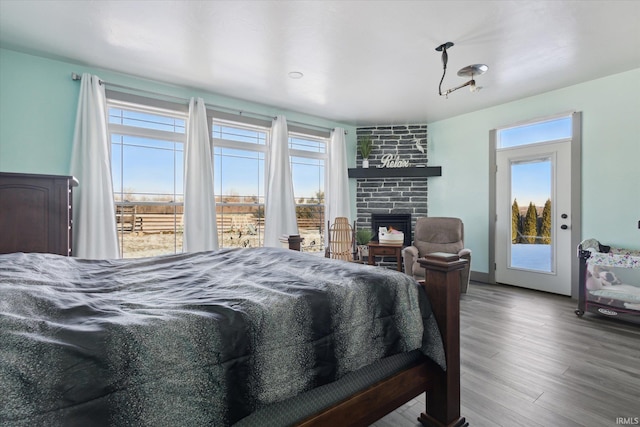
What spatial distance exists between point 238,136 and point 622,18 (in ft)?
13.2

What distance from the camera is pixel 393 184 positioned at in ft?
17.7

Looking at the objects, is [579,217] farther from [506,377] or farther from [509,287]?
[506,377]

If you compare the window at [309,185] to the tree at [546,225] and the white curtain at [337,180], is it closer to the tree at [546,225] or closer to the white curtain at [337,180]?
the white curtain at [337,180]

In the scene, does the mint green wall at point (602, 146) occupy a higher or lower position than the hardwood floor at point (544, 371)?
higher

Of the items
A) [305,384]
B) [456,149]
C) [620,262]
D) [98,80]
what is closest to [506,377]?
[305,384]

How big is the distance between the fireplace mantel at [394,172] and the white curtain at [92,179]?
3.50m

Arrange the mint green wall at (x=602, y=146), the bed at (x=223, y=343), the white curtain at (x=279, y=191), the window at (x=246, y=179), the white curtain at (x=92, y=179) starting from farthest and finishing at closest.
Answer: the white curtain at (x=279, y=191) < the window at (x=246, y=179) < the mint green wall at (x=602, y=146) < the white curtain at (x=92, y=179) < the bed at (x=223, y=343)

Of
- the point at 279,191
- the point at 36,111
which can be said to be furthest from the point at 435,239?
the point at 36,111

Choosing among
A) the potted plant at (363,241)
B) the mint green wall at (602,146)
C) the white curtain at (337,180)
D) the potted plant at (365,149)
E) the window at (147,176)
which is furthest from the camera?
the potted plant at (365,149)

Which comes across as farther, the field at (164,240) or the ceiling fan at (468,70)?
the field at (164,240)

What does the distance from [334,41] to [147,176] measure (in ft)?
8.82

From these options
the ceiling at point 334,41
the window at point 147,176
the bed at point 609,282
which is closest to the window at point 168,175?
the window at point 147,176

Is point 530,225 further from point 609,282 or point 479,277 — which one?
point 609,282

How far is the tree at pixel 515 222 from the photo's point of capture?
14.1 ft
